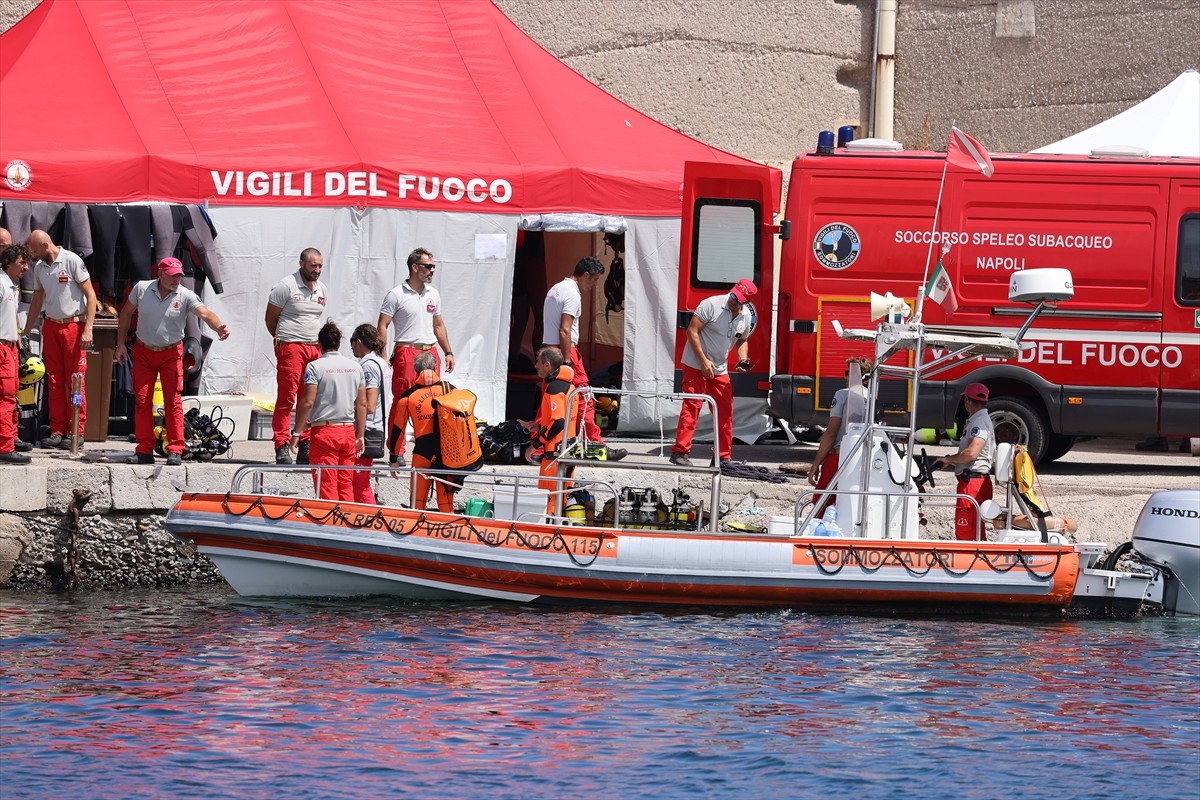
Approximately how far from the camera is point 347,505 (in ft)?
36.3

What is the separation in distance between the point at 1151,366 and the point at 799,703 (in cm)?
583

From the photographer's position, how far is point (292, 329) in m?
12.8

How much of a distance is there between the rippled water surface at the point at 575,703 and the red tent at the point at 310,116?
14.9 ft

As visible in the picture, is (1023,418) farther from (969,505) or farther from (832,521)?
(832,521)

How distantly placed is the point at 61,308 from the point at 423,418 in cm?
315

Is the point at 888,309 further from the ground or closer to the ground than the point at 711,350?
further from the ground

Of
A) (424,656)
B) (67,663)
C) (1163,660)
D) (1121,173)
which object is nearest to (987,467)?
(1163,660)

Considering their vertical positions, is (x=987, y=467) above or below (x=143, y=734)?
above

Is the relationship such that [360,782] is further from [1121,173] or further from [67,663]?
[1121,173]

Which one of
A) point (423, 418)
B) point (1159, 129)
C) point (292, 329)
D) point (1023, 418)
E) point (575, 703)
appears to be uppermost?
point (1159, 129)

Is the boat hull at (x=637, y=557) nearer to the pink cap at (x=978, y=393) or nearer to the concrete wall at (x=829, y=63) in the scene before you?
the pink cap at (x=978, y=393)

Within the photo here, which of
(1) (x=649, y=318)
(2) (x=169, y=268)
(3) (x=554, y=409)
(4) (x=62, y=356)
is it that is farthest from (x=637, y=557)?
(1) (x=649, y=318)

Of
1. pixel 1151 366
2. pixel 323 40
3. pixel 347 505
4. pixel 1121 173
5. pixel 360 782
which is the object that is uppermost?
→ pixel 323 40

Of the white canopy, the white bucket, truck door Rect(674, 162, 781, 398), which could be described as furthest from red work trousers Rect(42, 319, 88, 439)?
the white canopy
